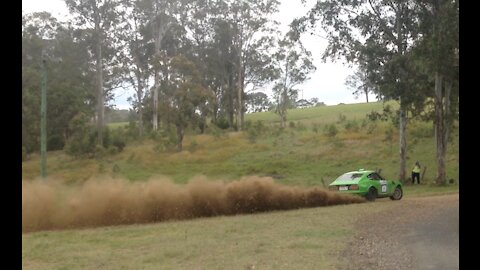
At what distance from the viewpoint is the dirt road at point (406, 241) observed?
9023mm

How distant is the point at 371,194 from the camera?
21.4 meters

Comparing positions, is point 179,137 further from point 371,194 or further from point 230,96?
point 371,194

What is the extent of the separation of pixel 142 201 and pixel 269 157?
23736 millimetres

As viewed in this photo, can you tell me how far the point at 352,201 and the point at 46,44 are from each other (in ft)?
145

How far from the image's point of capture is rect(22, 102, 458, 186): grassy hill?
37125mm

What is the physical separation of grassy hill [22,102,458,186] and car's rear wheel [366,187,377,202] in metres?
10.8

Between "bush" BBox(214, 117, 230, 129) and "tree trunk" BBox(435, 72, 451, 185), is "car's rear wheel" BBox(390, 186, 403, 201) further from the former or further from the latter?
"bush" BBox(214, 117, 230, 129)

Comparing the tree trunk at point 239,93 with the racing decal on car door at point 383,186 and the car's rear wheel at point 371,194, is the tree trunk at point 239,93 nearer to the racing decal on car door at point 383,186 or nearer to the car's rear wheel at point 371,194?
the racing decal on car door at point 383,186

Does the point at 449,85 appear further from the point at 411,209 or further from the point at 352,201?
the point at 411,209

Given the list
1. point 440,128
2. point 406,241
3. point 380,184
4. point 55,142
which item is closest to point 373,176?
point 380,184

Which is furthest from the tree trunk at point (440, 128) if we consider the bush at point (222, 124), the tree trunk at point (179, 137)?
the bush at point (222, 124)
